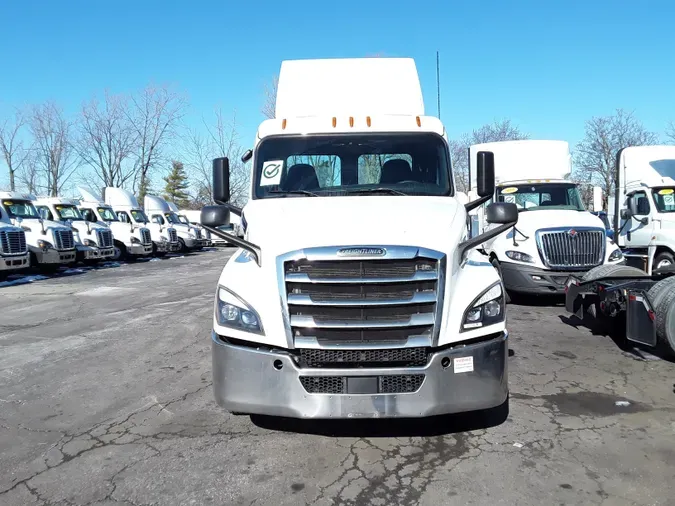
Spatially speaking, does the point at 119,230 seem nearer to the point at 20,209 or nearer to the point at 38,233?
the point at 20,209

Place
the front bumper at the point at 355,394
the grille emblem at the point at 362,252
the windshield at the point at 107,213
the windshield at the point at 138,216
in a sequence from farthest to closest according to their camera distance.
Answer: the windshield at the point at 138,216, the windshield at the point at 107,213, the grille emblem at the point at 362,252, the front bumper at the point at 355,394

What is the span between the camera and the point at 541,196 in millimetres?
10828

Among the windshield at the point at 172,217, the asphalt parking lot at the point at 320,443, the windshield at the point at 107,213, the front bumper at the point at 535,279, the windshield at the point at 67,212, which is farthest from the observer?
the windshield at the point at 172,217

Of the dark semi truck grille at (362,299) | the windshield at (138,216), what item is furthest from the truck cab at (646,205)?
the windshield at (138,216)

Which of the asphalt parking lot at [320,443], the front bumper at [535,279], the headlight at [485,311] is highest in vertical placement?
the headlight at [485,311]

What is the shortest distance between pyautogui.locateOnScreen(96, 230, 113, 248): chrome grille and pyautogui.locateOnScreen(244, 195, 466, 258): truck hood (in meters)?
18.1

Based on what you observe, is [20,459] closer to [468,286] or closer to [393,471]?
[393,471]

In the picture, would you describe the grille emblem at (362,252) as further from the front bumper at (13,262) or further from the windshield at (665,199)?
the front bumper at (13,262)

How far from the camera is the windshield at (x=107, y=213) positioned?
23.9m

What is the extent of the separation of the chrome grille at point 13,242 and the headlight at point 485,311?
15088 millimetres

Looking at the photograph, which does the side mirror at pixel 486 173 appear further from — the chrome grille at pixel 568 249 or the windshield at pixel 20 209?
the windshield at pixel 20 209

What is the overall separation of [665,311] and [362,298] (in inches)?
150

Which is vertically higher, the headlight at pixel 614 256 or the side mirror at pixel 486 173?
the side mirror at pixel 486 173

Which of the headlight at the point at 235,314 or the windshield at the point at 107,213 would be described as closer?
the headlight at the point at 235,314
